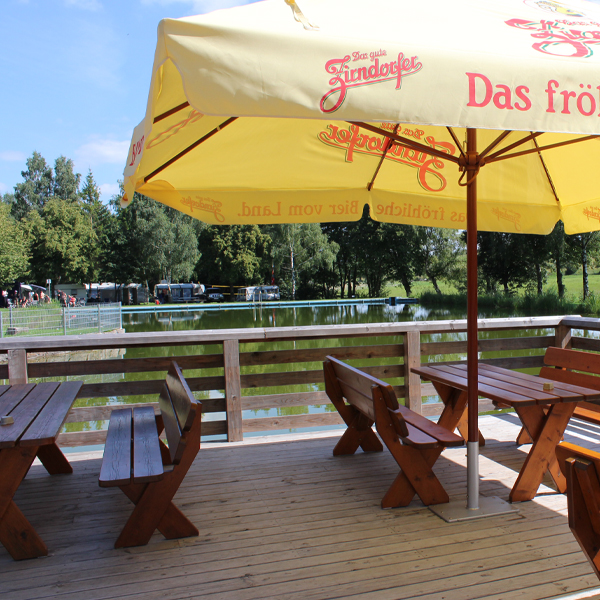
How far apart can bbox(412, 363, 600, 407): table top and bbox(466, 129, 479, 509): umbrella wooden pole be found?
0.19 metres

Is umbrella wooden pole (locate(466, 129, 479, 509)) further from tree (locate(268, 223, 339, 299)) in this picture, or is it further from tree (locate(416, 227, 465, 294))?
tree (locate(268, 223, 339, 299))

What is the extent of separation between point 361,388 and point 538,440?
0.94 meters

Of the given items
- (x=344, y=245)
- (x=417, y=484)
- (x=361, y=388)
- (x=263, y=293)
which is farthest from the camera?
(x=263, y=293)

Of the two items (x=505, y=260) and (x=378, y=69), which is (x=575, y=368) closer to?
(x=378, y=69)

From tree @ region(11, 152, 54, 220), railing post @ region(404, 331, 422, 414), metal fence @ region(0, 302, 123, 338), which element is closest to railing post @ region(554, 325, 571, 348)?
railing post @ region(404, 331, 422, 414)

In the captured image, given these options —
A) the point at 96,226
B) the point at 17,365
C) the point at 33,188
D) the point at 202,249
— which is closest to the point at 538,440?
the point at 17,365

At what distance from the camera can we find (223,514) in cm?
262

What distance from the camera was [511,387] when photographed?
2840 millimetres

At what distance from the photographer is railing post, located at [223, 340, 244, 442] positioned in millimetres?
3840

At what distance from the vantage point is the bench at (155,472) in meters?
2.10

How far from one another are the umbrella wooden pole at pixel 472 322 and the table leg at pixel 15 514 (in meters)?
1.96

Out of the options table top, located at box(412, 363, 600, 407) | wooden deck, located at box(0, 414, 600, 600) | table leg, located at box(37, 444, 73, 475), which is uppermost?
table top, located at box(412, 363, 600, 407)

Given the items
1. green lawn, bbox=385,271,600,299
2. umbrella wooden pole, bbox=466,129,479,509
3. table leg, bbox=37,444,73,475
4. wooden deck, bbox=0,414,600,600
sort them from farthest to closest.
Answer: green lawn, bbox=385,271,600,299
table leg, bbox=37,444,73,475
umbrella wooden pole, bbox=466,129,479,509
wooden deck, bbox=0,414,600,600

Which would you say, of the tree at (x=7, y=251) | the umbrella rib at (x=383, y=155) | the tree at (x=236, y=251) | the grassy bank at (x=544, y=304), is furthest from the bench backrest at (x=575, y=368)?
the tree at (x=236, y=251)
